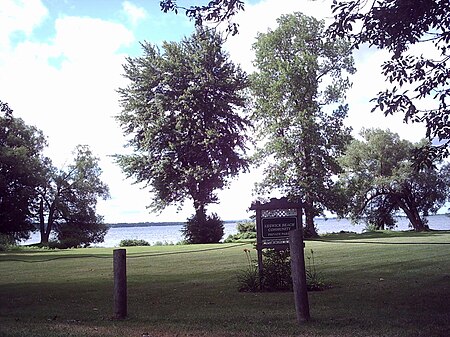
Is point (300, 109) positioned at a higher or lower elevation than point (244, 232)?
higher

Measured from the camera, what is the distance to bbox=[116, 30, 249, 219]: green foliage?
125ft

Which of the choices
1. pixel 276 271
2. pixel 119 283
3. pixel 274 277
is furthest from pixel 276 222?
pixel 119 283

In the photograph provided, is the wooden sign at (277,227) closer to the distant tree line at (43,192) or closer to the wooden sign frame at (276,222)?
the wooden sign frame at (276,222)

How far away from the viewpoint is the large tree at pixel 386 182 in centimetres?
4550

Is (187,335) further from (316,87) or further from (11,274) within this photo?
(316,87)

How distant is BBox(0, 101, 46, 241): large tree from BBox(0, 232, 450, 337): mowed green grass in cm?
2545

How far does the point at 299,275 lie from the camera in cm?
652

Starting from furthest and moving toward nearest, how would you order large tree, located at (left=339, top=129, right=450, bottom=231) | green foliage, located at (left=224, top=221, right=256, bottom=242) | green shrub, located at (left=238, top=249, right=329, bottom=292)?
large tree, located at (left=339, top=129, right=450, bottom=231) < green foliage, located at (left=224, top=221, right=256, bottom=242) < green shrub, located at (left=238, top=249, right=329, bottom=292)

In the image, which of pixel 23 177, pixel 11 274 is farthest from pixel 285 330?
pixel 23 177

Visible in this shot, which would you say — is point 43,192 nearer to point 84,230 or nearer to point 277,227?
point 84,230

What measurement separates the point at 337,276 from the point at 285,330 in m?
6.34

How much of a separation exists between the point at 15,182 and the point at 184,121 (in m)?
14.9

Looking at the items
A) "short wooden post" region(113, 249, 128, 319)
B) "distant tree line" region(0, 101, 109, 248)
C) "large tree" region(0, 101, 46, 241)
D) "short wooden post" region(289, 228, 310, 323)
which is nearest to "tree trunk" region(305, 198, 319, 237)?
"distant tree line" region(0, 101, 109, 248)

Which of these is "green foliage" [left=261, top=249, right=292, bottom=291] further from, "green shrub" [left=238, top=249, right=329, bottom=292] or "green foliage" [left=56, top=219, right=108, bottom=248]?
"green foliage" [left=56, top=219, right=108, bottom=248]
